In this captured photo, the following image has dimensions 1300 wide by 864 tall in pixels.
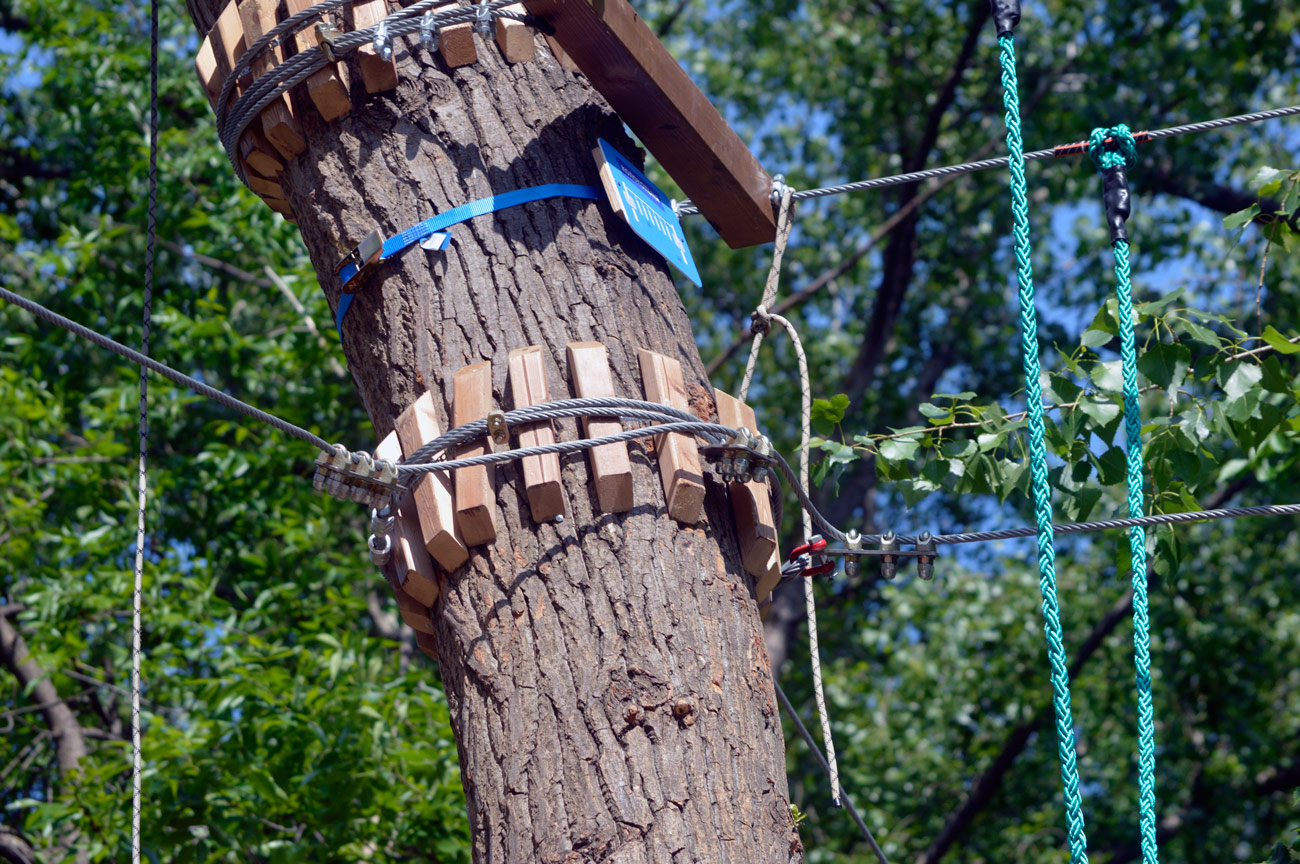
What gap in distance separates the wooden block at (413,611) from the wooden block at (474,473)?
154 mm

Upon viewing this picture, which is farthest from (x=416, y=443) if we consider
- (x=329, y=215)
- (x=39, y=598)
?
(x=39, y=598)

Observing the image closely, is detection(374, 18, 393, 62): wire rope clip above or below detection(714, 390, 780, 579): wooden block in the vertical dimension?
above

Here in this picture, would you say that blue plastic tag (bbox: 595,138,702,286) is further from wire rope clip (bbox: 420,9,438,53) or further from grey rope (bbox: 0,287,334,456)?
grey rope (bbox: 0,287,334,456)

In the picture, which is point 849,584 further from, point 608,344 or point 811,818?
point 608,344

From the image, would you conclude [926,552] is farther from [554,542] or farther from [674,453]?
[554,542]

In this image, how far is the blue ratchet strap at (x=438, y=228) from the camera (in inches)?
63.2

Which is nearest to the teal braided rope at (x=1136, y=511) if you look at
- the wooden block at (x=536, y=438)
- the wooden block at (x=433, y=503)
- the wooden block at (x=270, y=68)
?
the wooden block at (x=536, y=438)

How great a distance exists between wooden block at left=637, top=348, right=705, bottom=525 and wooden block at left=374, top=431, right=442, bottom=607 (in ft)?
1.01

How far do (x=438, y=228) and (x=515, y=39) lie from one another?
1.00ft

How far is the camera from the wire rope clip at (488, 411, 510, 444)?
4.77ft

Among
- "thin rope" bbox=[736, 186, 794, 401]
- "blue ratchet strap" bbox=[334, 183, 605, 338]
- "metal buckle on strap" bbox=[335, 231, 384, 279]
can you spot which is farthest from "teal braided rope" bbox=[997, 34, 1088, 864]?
"metal buckle on strap" bbox=[335, 231, 384, 279]

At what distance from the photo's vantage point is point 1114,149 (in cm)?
203

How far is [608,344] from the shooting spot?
5.19 ft

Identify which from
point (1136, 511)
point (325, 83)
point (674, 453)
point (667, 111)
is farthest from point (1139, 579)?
point (325, 83)
